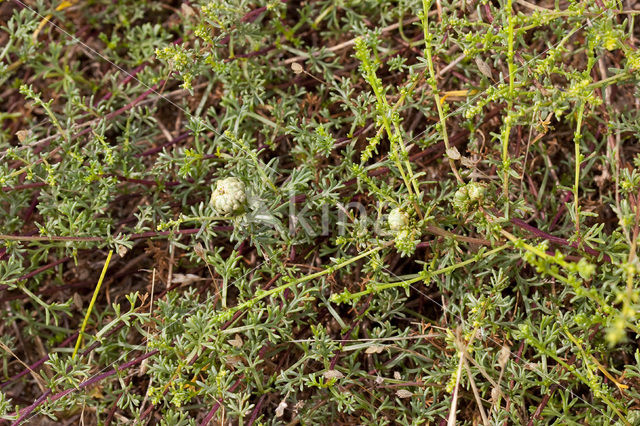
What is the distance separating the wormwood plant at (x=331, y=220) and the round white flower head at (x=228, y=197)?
0.01 m

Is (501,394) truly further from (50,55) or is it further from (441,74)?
(50,55)

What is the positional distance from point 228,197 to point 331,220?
597 mm

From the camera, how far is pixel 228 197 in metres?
2.61

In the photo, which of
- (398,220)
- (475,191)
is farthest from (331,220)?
(475,191)

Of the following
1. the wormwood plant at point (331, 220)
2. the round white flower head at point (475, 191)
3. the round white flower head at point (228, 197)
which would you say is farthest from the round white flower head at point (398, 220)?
the round white flower head at point (228, 197)

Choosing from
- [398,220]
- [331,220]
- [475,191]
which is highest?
[475,191]

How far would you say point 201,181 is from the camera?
308cm

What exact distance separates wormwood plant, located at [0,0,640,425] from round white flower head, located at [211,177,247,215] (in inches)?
0.4

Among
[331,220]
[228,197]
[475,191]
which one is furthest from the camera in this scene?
[331,220]

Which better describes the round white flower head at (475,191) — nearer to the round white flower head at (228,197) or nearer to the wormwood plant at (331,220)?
the wormwood plant at (331,220)

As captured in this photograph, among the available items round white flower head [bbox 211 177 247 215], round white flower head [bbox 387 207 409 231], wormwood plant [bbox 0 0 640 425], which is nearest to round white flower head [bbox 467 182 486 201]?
wormwood plant [bbox 0 0 640 425]

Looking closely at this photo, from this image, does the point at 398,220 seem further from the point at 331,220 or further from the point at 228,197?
the point at 228,197

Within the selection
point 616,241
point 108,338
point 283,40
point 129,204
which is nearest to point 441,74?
point 283,40

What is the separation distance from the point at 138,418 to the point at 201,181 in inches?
46.0
